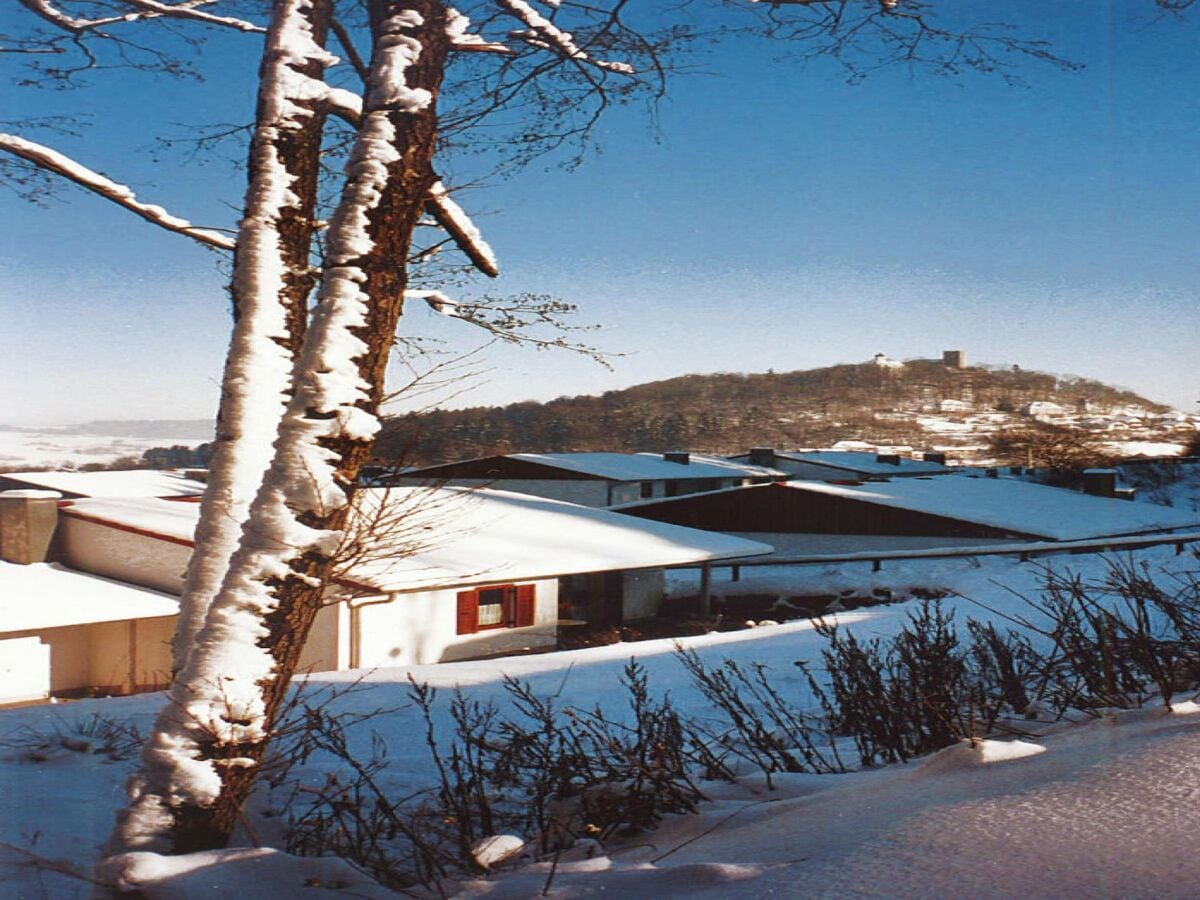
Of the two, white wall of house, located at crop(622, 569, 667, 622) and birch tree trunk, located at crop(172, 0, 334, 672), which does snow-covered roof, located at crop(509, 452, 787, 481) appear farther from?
birch tree trunk, located at crop(172, 0, 334, 672)

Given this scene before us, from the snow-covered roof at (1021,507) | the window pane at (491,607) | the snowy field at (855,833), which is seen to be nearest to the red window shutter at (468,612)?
the window pane at (491,607)

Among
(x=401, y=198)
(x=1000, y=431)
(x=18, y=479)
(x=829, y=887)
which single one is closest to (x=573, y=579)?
(x=18, y=479)

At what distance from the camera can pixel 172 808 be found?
148 inches

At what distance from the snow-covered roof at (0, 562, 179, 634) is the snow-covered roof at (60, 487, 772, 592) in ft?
3.63

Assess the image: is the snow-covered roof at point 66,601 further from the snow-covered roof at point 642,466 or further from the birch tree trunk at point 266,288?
the snow-covered roof at point 642,466

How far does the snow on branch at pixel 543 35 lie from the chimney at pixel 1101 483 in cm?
3868

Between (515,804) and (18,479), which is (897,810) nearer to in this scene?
(515,804)

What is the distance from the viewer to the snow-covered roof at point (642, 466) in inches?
1569

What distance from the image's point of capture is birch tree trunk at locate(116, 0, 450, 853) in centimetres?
382

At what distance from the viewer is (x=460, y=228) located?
552 cm

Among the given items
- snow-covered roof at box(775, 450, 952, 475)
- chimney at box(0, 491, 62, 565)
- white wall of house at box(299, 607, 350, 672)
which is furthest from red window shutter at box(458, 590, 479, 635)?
snow-covered roof at box(775, 450, 952, 475)

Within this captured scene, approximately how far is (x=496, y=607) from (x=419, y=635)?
6.79 ft

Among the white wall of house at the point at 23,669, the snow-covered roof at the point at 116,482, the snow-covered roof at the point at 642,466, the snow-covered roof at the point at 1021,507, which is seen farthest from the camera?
the snow-covered roof at the point at 642,466

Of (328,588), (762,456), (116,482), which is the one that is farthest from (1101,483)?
(116,482)
